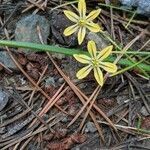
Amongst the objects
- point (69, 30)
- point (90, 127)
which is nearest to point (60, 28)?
point (69, 30)

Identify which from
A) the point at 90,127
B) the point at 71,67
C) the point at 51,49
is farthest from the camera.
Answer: the point at 71,67

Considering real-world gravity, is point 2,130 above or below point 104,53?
below

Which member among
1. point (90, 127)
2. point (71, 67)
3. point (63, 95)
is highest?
point (71, 67)

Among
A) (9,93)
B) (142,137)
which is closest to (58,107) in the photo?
(9,93)

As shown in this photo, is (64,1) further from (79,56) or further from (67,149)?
(67,149)

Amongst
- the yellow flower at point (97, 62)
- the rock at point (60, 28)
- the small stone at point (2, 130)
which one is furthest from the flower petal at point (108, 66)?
the small stone at point (2, 130)

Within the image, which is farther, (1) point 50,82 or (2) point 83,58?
(1) point 50,82

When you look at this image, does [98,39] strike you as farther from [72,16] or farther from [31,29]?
[31,29]
